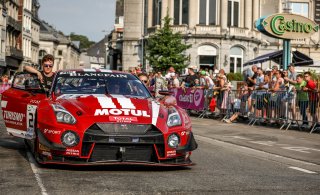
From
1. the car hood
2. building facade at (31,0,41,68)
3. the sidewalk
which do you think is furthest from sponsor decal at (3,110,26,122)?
building facade at (31,0,41,68)

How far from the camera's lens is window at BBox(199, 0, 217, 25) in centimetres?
5868

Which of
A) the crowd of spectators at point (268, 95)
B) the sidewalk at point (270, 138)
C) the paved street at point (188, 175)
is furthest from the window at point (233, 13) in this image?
the paved street at point (188, 175)

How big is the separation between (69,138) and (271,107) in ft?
41.7

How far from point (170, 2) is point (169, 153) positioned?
5173 centimetres

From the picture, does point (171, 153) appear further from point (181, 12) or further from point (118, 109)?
point (181, 12)

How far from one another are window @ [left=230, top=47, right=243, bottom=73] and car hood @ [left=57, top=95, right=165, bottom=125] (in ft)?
165

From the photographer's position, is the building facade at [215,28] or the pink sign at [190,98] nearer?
the pink sign at [190,98]

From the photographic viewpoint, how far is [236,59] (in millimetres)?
60000

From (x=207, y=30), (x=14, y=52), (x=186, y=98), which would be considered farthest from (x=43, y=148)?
(x=14, y=52)

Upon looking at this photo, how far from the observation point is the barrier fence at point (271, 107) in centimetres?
1856

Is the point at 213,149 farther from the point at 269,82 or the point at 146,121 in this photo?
the point at 269,82

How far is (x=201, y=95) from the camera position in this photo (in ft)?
84.1

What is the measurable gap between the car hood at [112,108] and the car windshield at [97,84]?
550mm

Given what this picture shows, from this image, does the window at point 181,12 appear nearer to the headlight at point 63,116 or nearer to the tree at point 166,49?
the tree at point 166,49
